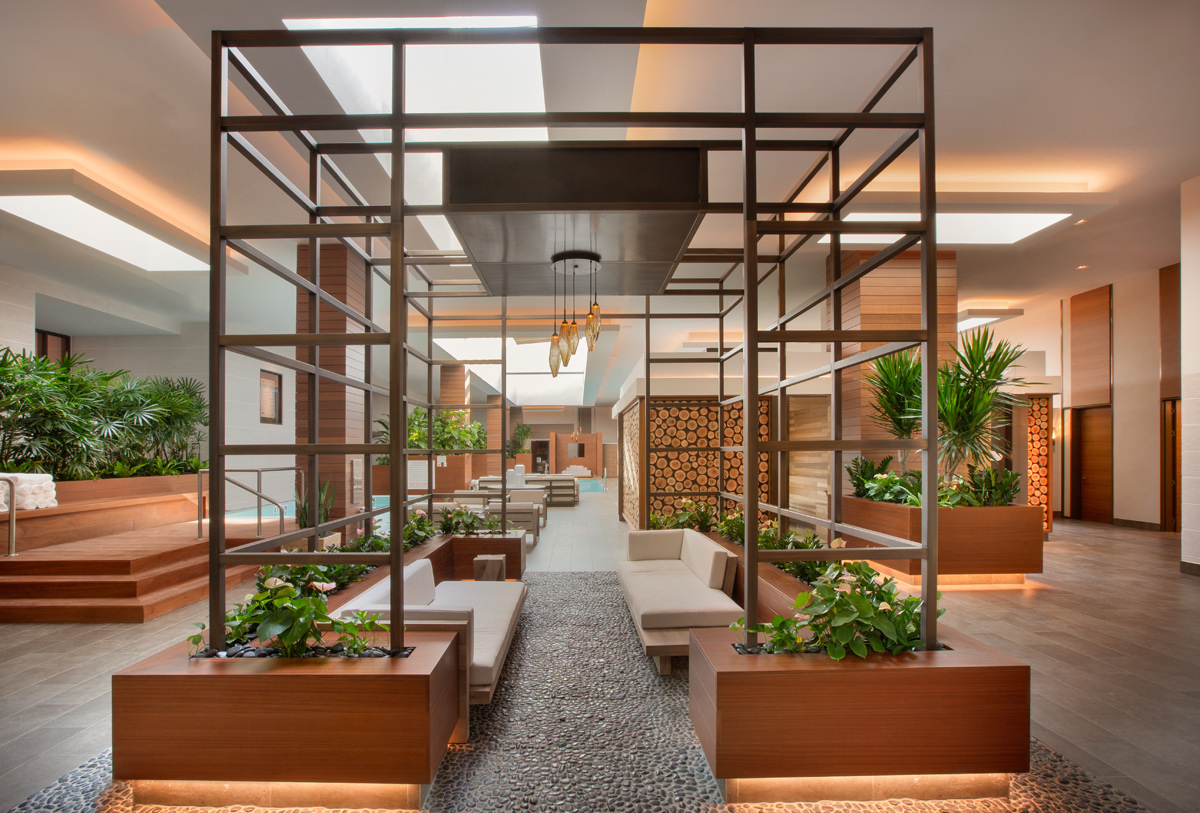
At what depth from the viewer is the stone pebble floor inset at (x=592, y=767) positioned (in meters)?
2.13

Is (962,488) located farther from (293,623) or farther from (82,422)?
(82,422)

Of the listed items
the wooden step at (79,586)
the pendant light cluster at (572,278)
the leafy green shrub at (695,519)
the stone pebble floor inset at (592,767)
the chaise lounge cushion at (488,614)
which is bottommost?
the stone pebble floor inset at (592,767)

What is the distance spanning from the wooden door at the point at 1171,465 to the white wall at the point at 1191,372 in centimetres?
397

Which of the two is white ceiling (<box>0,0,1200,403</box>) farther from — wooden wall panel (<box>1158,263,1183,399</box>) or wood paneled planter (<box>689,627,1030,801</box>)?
wood paneled planter (<box>689,627,1030,801</box>)

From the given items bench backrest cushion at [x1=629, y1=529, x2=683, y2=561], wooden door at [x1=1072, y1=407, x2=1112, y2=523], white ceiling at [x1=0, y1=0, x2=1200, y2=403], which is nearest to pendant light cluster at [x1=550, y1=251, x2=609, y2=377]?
white ceiling at [x1=0, y1=0, x2=1200, y2=403]

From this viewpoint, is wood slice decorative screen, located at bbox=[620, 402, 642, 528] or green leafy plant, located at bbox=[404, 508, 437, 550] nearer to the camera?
green leafy plant, located at bbox=[404, 508, 437, 550]

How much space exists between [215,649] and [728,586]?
3032mm

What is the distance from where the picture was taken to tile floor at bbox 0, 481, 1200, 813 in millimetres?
2467

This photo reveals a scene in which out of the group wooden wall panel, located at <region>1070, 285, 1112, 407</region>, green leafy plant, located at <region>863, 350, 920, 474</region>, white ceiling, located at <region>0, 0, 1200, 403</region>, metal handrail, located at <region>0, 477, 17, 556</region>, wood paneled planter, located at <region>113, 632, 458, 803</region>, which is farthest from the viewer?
wooden wall panel, located at <region>1070, 285, 1112, 407</region>

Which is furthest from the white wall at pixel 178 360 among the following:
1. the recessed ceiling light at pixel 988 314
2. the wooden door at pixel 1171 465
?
the wooden door at pixel 1171 465

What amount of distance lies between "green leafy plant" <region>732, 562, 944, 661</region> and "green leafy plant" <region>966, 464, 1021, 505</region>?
403 cm

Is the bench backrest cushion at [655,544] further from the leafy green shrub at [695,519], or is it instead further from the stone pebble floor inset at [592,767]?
the stone pebble floor inset at [592,767]

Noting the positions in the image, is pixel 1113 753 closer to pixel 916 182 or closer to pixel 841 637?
pixel 841 637

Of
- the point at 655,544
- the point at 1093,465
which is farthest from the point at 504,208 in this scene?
the point at 1093,465
